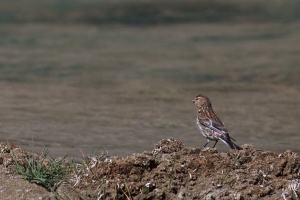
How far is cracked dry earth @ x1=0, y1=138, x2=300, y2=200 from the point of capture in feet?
21.7

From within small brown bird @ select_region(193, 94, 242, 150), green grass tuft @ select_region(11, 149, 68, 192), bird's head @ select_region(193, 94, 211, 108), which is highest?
bird's head @ select_region(193, 94, 211, 108)

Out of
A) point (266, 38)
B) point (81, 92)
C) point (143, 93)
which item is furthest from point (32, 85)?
point (266, 38)

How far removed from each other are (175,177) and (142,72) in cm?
1085

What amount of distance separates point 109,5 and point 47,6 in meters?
1.84

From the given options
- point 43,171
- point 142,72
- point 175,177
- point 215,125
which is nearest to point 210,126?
point 215,125

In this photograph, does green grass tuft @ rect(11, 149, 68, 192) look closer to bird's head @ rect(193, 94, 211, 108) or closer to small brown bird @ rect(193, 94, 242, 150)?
small brown bird @ rect(193, 94, 242, 150)

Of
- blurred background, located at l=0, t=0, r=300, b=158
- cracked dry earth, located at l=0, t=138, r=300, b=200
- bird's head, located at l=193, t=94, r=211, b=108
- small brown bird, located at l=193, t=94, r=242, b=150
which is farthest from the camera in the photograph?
blurred background, located at l=0, t=0, r=300, b=158

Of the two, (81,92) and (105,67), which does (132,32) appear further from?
(81,92)

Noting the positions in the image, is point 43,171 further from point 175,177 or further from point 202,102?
point 202,102

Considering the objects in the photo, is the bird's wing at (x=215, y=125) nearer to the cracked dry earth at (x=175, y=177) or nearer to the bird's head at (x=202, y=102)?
the bird's head at (x=202, y=102)

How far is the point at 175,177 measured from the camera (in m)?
6.80

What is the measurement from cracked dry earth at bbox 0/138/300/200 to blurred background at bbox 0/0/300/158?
166cm

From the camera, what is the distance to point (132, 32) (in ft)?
74.1

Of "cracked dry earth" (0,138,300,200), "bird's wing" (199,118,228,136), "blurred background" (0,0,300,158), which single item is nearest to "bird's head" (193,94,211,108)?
"bird's wing" (199,118,228,136)
